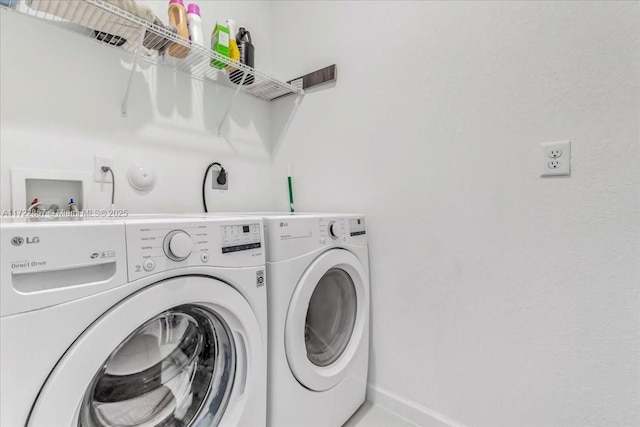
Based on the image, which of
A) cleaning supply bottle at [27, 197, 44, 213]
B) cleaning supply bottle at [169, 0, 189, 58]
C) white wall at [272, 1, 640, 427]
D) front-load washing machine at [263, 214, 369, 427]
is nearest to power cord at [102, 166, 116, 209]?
cleaning supply bottle at [27, 197, 44, 213]

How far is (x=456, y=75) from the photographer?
112 centimetres

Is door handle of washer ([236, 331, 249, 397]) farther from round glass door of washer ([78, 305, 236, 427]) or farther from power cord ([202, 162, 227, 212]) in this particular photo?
power cord ([202, 162, 227, 212])

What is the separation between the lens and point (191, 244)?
68cm

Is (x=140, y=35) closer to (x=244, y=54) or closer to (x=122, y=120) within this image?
(x=122, y=120)

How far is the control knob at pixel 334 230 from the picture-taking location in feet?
3.61

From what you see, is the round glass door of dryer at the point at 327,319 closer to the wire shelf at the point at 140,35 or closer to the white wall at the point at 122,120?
the white wall at the point at 122,120

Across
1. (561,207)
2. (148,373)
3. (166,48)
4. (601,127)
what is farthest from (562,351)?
(166,48)

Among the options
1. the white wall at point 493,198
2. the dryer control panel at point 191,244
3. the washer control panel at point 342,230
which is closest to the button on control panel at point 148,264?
the dryer control panel at point 191,244

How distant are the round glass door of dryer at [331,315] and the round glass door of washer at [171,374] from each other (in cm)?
42

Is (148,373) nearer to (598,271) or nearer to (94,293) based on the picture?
(94,293)

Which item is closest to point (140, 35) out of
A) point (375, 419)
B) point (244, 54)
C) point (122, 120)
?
point (122, 120)

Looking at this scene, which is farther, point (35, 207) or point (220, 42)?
point (220, 42)

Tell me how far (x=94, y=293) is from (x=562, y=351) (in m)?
1.28

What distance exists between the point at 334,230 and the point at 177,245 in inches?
23.4
